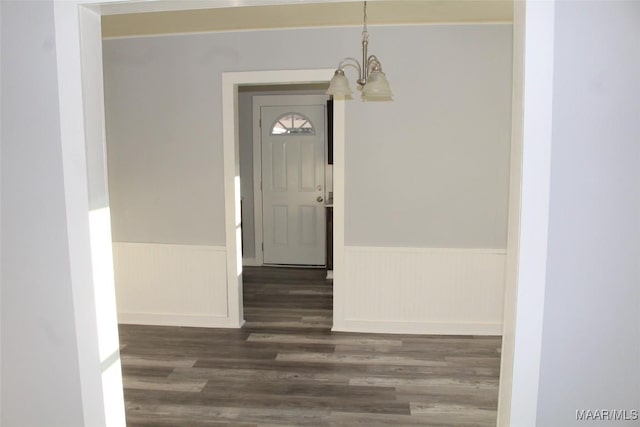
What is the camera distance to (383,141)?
12.3 ft

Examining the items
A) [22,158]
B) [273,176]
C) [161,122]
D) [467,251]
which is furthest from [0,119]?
[273,176]

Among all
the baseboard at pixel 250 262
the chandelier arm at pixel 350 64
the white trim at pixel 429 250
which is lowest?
the baseboard at pixel 250 262

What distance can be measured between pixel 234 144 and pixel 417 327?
85.4 inches

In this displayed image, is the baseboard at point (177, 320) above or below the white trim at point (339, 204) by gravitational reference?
below

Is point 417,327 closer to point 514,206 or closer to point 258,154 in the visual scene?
point 514,206

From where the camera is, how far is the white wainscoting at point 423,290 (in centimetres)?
379

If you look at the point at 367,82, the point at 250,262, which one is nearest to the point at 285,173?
the point at 250,262

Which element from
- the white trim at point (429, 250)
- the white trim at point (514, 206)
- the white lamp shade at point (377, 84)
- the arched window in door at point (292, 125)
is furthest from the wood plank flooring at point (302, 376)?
the arched window in door at point (292, 125)

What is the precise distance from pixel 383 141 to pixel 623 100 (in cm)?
247

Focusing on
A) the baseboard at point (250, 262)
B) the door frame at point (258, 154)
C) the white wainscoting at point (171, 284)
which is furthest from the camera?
the baseboard at point (250, 262)

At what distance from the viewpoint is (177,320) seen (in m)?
4.09

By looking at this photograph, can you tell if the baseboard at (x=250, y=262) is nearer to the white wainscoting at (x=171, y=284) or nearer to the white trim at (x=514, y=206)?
the white wainscoting at (x=171, y=284)

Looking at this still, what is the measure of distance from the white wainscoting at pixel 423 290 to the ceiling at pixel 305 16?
180 cm

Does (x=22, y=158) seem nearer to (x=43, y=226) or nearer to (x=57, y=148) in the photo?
(x=57, y=148)
